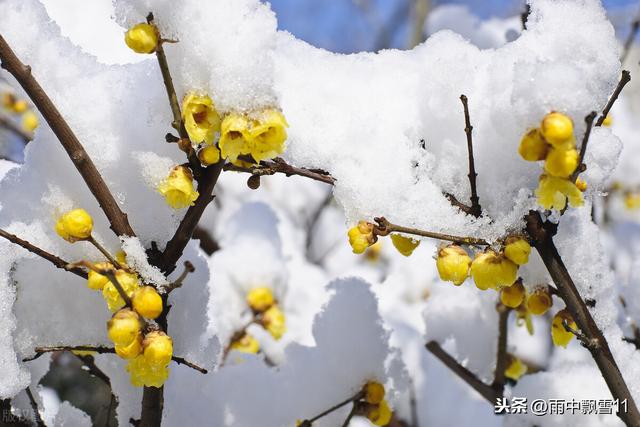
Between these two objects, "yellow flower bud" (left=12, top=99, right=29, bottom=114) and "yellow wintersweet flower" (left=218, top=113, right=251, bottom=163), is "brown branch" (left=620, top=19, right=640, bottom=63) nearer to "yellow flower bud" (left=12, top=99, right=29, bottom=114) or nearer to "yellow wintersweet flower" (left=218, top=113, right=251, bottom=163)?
"yellow wintersweet flower" (left=218, top=113, right=251, bottom=163)

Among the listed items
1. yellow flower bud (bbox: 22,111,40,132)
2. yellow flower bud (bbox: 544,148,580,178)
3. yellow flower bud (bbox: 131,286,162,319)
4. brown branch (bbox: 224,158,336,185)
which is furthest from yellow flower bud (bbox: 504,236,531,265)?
yellow flower bud (bbox: 22,111,40,132)

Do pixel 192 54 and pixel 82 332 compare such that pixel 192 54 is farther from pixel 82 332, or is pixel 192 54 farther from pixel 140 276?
pixel 82 332

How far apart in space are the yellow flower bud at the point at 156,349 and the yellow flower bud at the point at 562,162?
556 millimetres

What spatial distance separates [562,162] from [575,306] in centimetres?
25

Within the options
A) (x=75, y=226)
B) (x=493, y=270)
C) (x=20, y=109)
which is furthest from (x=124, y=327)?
(x=20, y=109)

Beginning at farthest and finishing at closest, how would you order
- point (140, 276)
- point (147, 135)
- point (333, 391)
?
1. point (333, 391)
2. point (147, 135)
3. point (140, 276)

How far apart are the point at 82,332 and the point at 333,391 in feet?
1.74

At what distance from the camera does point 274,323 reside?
2.22 m

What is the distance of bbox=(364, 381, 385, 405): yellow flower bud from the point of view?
1237mm

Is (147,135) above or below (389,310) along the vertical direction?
below

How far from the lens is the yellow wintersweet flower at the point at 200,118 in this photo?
2.77ft

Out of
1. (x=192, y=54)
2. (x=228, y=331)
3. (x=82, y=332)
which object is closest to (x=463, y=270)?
(x=192, y=54)

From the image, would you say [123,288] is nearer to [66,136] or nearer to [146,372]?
[146,372]

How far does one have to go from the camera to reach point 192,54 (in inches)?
35.7
